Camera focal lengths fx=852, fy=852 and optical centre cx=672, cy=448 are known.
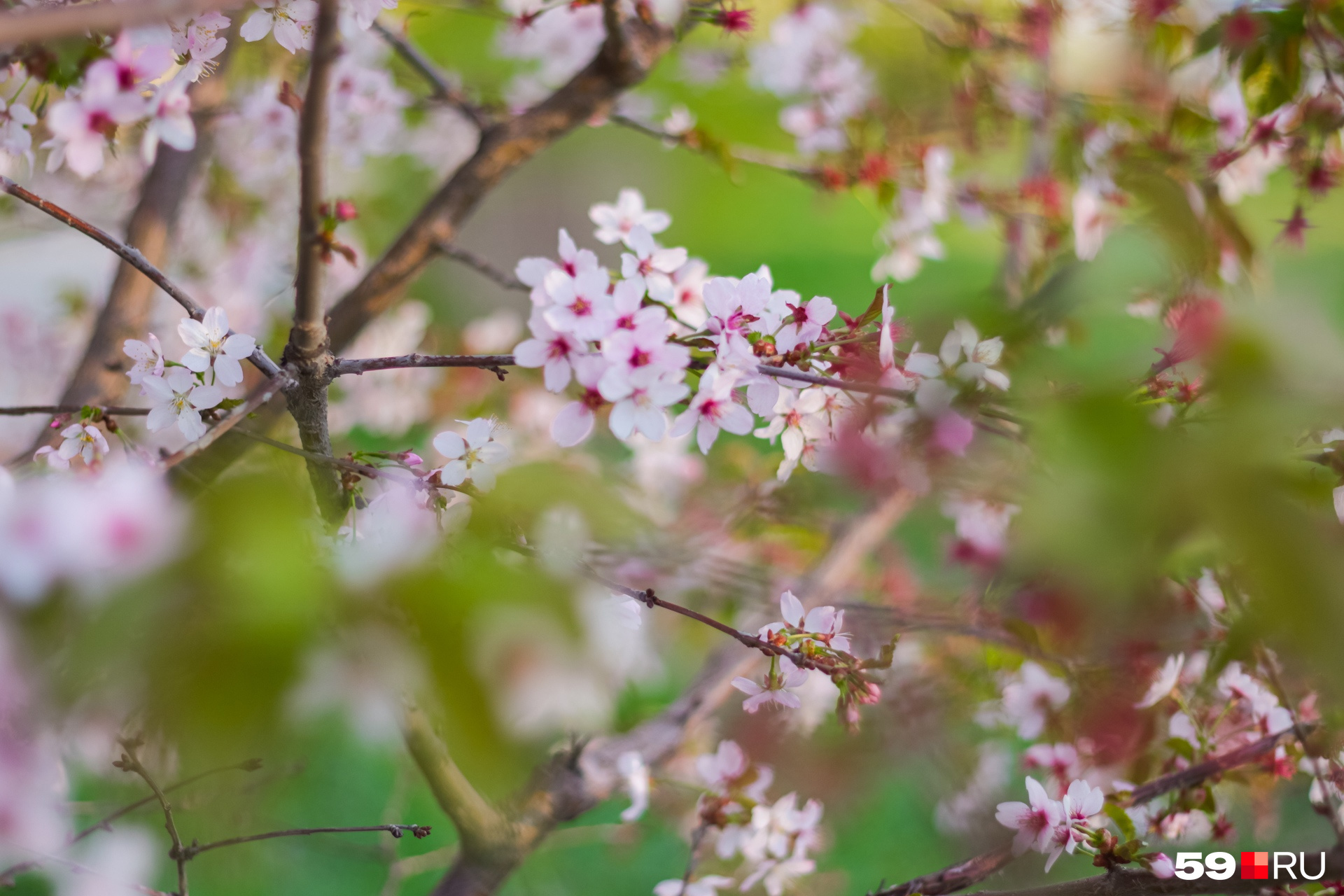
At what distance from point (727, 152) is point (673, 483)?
0.78 metres

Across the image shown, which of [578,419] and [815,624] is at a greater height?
[578,419]

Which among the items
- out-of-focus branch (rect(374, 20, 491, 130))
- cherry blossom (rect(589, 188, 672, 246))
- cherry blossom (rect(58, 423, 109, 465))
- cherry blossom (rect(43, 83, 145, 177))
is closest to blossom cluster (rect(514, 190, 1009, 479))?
cherry blossom (rect(589, 188, 672, 246))

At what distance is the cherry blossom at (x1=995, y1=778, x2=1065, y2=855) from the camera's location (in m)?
0.64

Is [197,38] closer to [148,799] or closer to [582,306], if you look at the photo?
[582,306]

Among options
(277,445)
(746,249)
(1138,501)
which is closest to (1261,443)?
(1138,501)

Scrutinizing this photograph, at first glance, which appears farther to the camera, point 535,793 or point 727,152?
point 727,152

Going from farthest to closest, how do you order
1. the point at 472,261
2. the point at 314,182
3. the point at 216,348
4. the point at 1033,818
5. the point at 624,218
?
the point at 472,261 < the point at 624,218 < the point at 1033,818 < the point at 216,348 < the point at 314,182

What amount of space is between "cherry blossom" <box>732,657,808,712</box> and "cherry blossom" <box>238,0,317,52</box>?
51 cm

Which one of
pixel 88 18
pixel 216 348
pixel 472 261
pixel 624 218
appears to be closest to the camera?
pixel 88 18

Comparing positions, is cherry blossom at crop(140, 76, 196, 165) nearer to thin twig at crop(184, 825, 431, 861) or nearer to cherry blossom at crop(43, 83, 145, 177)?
cherry blossom at crop(43, 83, 145, 177)

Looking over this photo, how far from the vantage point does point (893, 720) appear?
3.88 ft

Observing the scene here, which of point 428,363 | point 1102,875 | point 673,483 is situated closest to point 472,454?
point 428,363

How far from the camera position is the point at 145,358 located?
57 centimetres

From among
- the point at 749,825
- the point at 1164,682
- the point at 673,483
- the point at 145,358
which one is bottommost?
the point at 673,483
